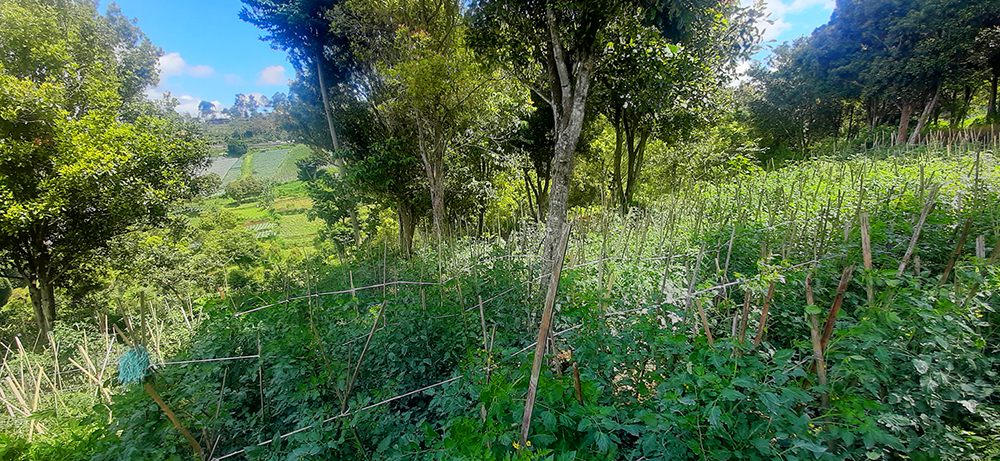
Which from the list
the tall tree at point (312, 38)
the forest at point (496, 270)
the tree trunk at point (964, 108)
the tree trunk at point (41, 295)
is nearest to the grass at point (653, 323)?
the forest at point (496, 270)

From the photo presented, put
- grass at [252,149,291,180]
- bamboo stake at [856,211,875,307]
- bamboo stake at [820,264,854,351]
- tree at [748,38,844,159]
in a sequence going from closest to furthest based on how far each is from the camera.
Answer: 1. bamboo stake at [820,264,854,351]
2. bamboo stake at [856,211,875,307]
3. tree at [748,38,844,159]
4. grass at [252,149,291,180]

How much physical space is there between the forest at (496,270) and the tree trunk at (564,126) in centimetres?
4

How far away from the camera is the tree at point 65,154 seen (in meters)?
6.16

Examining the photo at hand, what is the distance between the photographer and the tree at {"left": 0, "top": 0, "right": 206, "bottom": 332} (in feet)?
20.2

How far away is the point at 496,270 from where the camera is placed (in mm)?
3193

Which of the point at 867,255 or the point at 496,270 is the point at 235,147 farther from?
the point at 867,255

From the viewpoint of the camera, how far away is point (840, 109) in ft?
65.0

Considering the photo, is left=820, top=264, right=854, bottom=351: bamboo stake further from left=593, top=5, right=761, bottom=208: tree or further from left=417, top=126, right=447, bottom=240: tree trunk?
left=417, top=126, right=447, bottom=240: tree trunk

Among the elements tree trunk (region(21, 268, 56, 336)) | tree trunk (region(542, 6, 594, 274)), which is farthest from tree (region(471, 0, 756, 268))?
tree trunk (region(21, 268, 56, 336))

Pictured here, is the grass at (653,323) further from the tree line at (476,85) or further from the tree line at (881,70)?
the tree line at (881,70)

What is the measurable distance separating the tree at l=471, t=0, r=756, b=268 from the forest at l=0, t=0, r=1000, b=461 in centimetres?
4

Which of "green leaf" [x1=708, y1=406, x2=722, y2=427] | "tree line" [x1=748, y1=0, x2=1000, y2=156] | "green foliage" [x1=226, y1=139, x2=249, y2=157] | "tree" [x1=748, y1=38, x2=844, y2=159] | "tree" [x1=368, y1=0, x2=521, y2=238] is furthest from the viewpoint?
"green foliage" [x1=226, y1=139, x2=249, y2=157]

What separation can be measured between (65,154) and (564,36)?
9083 millimetres

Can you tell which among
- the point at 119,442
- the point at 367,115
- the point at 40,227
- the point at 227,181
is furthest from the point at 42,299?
the point at 227,181
